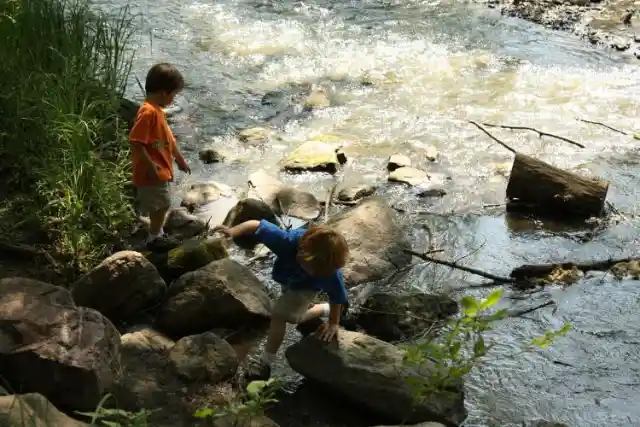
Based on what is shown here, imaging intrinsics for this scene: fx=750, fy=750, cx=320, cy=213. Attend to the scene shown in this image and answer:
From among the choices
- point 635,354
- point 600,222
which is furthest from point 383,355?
point 600,222

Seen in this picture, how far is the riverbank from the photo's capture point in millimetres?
8094

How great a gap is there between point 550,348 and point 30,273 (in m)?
2.75

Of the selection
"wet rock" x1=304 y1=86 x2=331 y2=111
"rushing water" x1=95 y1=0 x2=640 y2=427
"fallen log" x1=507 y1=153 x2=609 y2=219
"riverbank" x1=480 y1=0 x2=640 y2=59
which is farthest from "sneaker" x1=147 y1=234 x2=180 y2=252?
"riverbank" x1=480 y1=0 x2=640 y2=59

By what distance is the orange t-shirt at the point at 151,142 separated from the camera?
13.6 ft

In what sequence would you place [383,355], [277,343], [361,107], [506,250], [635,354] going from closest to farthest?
1. [383,355]
2. [277,343]
3. [635,354]
4. [506,250]
5. [361,107]

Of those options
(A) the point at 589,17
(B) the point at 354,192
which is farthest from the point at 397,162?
(A) the point at 589,17

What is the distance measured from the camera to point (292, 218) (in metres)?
5.02

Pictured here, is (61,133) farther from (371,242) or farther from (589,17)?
(589,17)

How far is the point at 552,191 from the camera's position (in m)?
5.08

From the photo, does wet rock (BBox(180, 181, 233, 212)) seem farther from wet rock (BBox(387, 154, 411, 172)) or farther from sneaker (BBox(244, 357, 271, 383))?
sneaker (BBox(244, 357, 271, 383))

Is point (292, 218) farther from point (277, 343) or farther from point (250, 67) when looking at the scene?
point (250, 67)

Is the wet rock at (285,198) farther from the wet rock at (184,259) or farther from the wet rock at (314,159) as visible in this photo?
the wet rock at (184,259)

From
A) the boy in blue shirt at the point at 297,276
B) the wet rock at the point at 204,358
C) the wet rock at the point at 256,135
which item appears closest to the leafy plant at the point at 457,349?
the boy in blue shirt at the point at 297,276

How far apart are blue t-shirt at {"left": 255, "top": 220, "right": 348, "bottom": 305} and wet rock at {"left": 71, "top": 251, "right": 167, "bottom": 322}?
0.72 m
